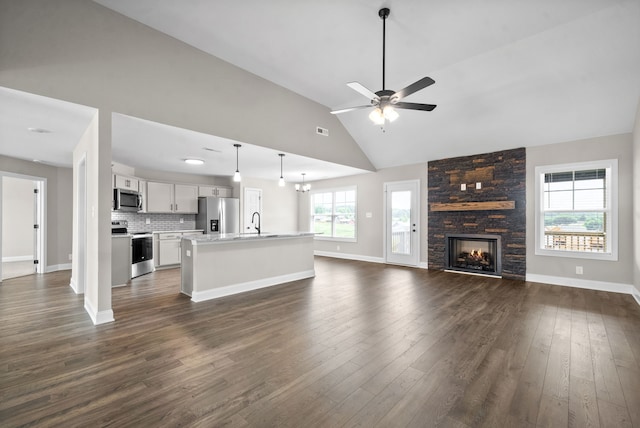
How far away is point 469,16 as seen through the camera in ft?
10.2

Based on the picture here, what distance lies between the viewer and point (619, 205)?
454cm

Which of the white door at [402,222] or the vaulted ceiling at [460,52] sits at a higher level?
the vaulted ceiling at [460,52]

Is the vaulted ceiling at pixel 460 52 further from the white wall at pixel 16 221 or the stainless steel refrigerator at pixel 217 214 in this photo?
the white wall at pixel 16 221

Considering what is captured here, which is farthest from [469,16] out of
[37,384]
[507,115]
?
[37,384]

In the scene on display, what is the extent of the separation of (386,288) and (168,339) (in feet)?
10.9

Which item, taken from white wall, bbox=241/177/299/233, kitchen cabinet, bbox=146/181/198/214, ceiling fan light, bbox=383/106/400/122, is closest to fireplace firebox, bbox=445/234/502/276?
ceiling fan light, bbox=383/106/400/122

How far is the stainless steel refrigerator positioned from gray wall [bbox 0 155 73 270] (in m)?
2.81

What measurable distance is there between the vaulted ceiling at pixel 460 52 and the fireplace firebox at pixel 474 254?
2.05 m

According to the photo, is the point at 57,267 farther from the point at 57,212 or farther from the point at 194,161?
the point at 194,161

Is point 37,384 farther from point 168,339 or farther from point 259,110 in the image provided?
point 259,110

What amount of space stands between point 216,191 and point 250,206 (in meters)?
1.06

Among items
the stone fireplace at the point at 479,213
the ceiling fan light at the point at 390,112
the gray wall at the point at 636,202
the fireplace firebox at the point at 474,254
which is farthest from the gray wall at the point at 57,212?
the gray wall at the point at 636,202

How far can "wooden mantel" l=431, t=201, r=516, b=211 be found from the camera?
217 inches

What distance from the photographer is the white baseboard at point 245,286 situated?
4070 millimetres
